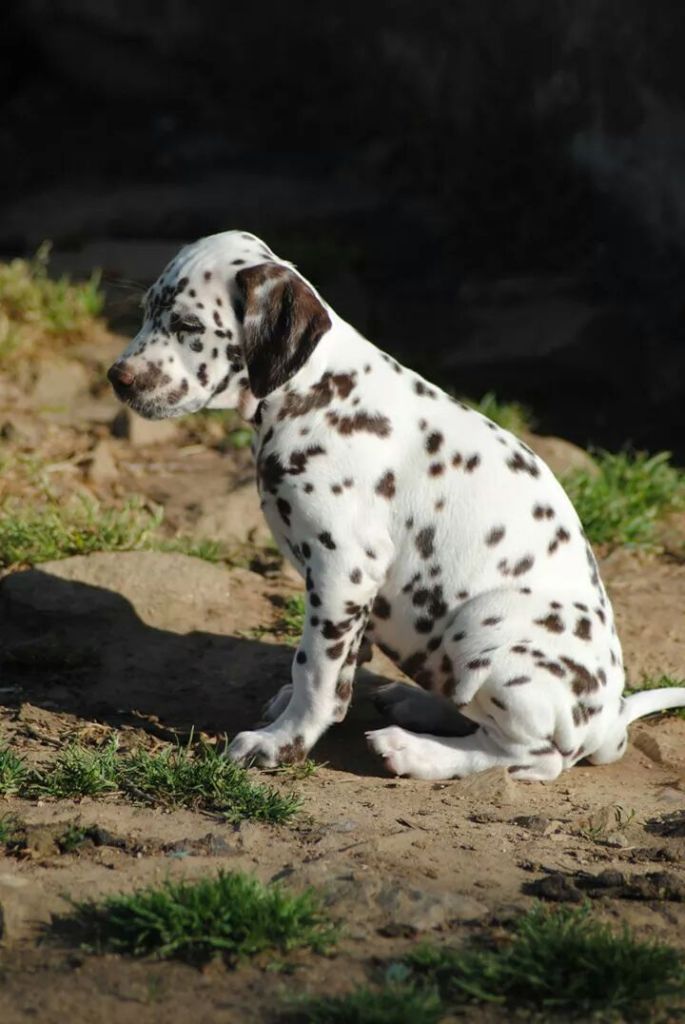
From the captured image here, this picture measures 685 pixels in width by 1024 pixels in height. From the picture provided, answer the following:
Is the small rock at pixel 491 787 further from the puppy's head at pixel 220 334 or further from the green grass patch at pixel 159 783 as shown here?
the puppy's head at pixel 220 334

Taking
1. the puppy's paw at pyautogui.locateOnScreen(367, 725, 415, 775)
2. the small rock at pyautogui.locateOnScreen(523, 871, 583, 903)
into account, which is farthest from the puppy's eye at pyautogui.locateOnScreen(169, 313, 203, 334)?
the small rock at pyautogui.locateOnScreen(523, 871, 583, 903)

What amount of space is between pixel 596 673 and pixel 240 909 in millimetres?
1974

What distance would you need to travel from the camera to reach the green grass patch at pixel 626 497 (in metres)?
8.50

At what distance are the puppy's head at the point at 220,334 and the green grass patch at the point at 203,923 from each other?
2022 millimetres

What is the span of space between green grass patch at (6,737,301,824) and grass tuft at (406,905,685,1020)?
1241 mm

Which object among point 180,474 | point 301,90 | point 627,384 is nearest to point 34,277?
point 180,474

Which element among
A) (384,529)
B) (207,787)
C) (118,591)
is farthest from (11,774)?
(118,591)

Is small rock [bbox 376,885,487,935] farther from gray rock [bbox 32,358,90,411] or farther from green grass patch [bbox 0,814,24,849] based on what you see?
gray rock [bbox 32,358,90,411]

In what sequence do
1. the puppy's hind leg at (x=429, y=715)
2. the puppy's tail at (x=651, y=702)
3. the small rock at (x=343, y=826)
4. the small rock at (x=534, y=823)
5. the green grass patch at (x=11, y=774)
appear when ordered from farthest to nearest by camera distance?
1. the puppy's hind leg at (x=429, y=715)
2. the puppy's tail at (x=651, y=702)
3. the green grass patch at (x=11, y=774)
4. the small rock at (x=534, y=823)
5. the small rock at (x=343, y=826)

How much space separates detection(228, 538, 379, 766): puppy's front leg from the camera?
577 cm

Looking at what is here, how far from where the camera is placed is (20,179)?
15938mm

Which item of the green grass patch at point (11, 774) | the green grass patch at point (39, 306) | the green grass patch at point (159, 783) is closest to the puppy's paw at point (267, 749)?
the green grass patch at point (159, 783)

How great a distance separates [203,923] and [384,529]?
76.8 inches

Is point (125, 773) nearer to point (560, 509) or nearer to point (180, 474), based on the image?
point (560, 509)
